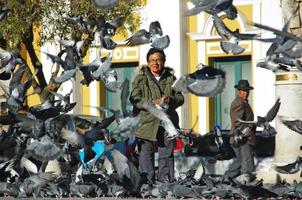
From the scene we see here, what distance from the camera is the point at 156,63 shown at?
8594mm

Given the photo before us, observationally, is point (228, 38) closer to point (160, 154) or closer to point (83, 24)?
point (83, 24)

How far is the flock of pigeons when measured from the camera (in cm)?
657

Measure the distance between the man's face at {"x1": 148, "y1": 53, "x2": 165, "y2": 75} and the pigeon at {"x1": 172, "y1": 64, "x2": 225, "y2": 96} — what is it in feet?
6.86

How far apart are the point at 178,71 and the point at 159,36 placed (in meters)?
18.0

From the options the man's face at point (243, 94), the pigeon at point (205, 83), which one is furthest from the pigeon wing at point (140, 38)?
the man's face at point (243, 94)

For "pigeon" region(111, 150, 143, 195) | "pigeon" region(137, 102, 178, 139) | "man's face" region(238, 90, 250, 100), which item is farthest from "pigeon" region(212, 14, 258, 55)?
"man's face" region(238, 90, 250, 100)

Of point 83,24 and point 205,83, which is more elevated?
point 83,24

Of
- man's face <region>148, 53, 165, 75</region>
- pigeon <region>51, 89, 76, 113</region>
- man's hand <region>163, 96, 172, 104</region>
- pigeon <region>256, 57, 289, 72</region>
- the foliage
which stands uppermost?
the foliage

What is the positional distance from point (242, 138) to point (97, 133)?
106 inches

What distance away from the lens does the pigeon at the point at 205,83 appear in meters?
6.29

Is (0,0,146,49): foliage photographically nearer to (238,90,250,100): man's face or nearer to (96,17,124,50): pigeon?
(238,90,250,100): man's face

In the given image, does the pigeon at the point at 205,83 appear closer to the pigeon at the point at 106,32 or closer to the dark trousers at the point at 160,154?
the pigeon at the point at 106,32

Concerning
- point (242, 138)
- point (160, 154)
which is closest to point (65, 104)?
point (160, 154)

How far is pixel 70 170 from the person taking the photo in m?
8.03
